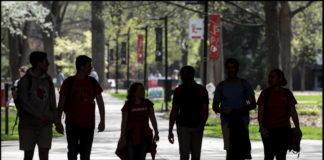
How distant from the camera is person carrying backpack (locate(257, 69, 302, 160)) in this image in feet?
30.7

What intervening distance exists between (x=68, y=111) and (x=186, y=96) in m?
1.45

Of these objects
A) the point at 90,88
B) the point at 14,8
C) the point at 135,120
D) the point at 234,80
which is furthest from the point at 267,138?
the point at 14,8

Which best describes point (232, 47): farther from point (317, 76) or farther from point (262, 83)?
point (317, 76)

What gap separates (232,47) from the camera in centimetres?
7056

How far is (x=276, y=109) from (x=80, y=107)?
2.38 m

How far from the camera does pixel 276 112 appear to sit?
9.38 meters

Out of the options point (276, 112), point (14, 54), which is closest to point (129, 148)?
point (276, 112)

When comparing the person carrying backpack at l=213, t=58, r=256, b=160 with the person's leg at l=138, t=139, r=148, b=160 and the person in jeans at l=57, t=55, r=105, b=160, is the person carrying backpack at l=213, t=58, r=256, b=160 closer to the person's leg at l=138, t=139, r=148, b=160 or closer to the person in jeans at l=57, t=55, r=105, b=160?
the person's leg at l=138, t=139, r=148, b=160

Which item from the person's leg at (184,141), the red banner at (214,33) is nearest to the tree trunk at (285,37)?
the red banner at (214,33)

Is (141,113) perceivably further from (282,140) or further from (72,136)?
(282,140)

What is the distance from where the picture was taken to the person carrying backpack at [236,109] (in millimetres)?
9500

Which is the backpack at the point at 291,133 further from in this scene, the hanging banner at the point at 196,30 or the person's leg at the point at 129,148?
the hanging banner at the point at 196,30

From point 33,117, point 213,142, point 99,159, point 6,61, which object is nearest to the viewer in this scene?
point 33,117

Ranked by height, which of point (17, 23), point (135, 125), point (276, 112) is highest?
point (17, 23)
